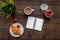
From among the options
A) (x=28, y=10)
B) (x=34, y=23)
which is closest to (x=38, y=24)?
(x=34, y=23)

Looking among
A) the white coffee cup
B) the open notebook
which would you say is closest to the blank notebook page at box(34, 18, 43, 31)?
the open notebook

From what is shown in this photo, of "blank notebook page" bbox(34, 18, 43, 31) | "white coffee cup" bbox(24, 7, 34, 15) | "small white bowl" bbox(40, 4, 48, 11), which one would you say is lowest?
"blank notebook page" bbox(34, 18, 43, 31)

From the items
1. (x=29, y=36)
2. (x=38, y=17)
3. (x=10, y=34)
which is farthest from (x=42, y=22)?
(x=10, y=34)

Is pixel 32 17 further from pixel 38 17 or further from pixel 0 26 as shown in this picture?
pixel 0 26

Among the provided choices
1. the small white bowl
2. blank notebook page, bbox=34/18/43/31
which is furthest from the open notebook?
the small white bowl

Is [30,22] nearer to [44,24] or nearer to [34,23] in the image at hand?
[34,23]

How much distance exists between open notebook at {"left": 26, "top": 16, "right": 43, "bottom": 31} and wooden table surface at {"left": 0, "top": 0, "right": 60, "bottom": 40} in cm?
4

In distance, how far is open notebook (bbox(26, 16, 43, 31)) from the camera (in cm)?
235

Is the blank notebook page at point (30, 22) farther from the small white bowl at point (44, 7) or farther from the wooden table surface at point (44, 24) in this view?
the small white bowl at point (44, 7)

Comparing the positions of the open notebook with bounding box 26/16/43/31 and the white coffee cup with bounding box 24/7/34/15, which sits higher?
the white coffee cup with bounding box 24/7/34/15

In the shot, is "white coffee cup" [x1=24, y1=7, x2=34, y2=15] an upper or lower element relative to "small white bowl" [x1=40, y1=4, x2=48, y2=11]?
lower

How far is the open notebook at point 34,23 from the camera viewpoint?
7.70 ft

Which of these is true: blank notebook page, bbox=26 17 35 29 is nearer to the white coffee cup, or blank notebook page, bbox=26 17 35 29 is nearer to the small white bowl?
the white coffee cup

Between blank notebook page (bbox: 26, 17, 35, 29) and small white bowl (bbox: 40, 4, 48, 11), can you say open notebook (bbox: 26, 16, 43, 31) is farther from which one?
small white bowl (bbox: 40, 4, 48, 11)
